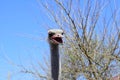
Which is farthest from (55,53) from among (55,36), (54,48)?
(55,36)

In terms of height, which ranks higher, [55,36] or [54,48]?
[55,36]

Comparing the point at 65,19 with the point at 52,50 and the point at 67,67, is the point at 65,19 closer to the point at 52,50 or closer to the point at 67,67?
the point at 67,67

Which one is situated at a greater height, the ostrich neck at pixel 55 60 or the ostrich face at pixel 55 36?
the ostrich face at pixel 55 36

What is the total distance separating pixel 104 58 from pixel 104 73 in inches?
14.4

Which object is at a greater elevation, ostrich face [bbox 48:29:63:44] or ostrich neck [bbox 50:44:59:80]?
ostrich face [bbox 48:29:63:44]

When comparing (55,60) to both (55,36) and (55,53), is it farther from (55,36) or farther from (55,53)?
(55,36)

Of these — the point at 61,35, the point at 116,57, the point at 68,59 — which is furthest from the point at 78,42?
the point at 61,35

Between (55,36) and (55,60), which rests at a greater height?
(55,36)

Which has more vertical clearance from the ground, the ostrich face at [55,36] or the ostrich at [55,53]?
the ostrich face at [55,36]

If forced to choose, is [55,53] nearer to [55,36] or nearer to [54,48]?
[54,48]

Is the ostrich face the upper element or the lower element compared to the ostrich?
upper

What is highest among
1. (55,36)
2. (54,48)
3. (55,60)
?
(55,36)

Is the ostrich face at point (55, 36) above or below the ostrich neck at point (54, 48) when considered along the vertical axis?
above

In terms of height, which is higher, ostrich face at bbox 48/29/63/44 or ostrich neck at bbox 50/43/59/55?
ostrich face at bbox 48/29/63/44
